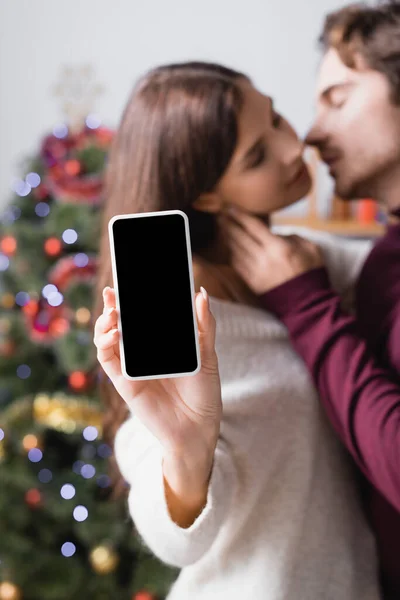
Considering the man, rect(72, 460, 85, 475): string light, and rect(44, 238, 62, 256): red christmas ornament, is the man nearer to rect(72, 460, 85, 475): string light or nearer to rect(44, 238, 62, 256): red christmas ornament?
rect(44, 238, 62, 256): red christmas ornament

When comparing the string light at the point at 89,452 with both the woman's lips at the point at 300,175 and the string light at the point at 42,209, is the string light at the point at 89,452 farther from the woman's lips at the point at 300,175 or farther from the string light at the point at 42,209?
the woman's lips at the point at 300,175

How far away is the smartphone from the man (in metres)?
0.28

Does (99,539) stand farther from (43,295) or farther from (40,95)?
(40,95)

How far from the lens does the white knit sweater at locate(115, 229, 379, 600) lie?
29.1 inches

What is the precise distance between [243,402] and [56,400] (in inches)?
29.8

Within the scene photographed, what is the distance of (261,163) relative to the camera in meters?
0.79

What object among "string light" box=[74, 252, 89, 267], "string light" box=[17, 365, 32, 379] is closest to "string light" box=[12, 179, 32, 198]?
"string light" box=[74, 252, 89, 267]

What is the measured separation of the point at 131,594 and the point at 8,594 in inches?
10.5

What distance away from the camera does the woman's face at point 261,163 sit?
0.77m

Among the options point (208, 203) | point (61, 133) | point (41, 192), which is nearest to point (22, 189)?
point (41, 192)

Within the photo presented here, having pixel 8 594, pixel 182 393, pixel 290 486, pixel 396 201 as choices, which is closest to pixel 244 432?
pixel 290 486

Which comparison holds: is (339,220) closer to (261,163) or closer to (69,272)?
(69,272)

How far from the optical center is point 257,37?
223cm

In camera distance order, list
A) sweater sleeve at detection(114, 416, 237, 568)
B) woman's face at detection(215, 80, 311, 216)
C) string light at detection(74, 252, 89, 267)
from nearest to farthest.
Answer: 1. sweater sleeve at detection(114, 416, 237, 568)
2. woman's face at detection(215, 80, 311, 216)
3. string light at detection(74, 252, 89, 267)
